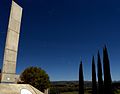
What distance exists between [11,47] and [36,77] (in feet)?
117

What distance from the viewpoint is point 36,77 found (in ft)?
149

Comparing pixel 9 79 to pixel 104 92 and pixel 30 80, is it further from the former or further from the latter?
pixel 30 80

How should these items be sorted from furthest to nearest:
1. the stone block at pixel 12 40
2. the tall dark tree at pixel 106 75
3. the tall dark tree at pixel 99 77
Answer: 1. the tall dark tree at pixel 99 77
2. the tall dark tree at pixel 106 75
3. the stone block at pixel 12 40

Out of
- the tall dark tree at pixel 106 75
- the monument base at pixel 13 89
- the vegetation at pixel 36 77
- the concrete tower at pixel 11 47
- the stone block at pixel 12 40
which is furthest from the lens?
the vegetation at pixel 36 77

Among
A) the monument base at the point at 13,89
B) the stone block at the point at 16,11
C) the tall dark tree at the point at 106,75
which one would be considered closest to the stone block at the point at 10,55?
the monument base at the point at 13,89

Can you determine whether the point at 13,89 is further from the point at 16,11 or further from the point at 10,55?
the point at 16,11

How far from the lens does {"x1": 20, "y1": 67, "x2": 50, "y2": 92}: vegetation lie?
148 feet

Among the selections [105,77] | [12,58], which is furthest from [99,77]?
[12,58]

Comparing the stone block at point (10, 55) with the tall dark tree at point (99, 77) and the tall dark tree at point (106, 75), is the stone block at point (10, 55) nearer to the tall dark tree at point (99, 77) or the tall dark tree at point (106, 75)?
the tall dark tree at point (106, 75)

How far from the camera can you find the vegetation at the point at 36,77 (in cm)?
4500

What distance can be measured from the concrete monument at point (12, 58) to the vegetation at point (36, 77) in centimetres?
3459

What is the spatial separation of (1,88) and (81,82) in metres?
38.3

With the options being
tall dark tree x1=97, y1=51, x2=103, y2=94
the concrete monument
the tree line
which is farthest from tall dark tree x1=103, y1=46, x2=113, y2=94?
the concrete monument

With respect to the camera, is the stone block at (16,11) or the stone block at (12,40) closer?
the stone block at (12,40)
